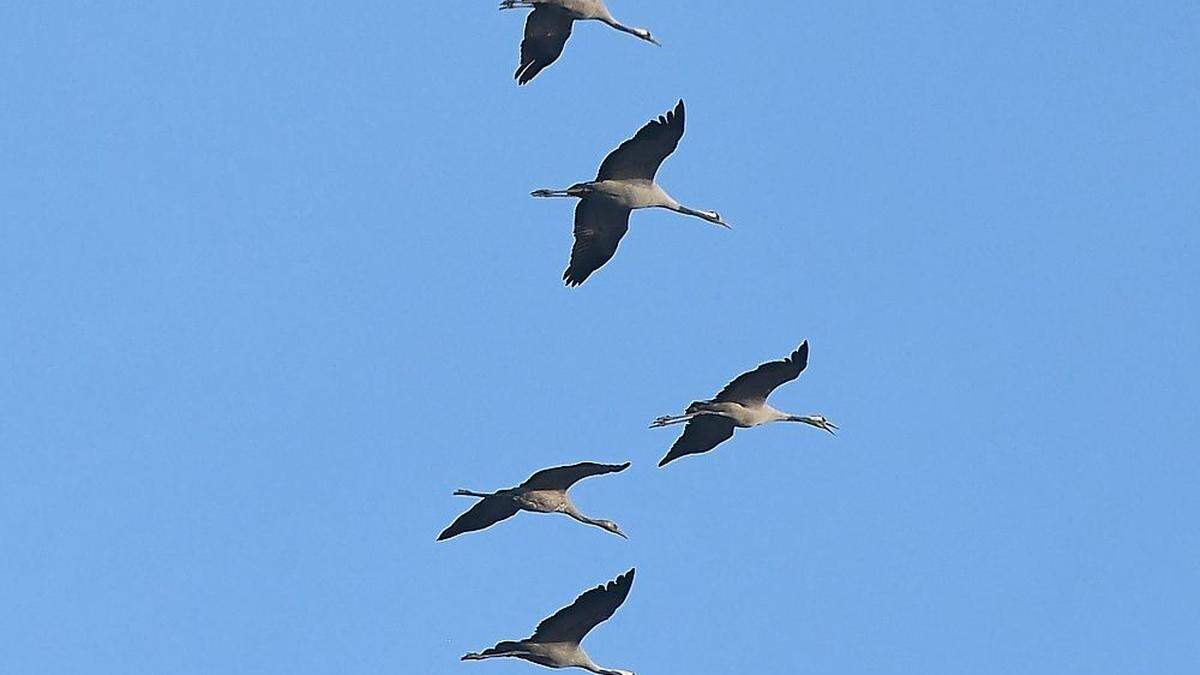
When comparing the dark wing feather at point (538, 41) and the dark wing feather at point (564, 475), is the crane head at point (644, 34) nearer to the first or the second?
the dark wing feather at point (538, 41)

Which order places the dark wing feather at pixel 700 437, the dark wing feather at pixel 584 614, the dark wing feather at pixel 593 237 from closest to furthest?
1. the dark wing feather at pixel 584 614
2. the dark wing feather at pixel 593 237
3. the dark wing feather at pixel 700 437

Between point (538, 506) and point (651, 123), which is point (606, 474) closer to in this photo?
point (538, 506)

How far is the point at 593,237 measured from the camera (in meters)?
40.8

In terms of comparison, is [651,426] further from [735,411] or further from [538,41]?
[538,41]

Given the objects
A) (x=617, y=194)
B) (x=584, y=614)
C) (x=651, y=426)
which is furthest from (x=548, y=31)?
(x=584, y=614)

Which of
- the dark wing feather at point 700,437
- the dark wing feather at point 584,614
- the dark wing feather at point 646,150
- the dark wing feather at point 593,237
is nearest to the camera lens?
the dark wing feather at point 584,614

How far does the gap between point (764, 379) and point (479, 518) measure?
177 inches

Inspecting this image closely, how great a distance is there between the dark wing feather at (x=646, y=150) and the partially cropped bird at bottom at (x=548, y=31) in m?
2.60

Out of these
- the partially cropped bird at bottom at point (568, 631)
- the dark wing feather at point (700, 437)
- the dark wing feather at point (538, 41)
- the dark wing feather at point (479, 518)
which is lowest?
the partially cropped bird at bottom at point (568, 631)

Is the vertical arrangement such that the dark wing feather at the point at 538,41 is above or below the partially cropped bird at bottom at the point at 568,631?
above

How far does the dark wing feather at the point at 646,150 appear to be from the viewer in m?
38.8

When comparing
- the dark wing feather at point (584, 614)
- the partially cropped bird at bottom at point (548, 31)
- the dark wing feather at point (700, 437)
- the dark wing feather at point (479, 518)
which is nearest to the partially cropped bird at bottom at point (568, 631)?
the dark wing feather at point (584, 614)

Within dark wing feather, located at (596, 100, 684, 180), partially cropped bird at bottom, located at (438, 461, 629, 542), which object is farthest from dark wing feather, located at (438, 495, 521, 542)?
dark wing feather, located at (596, 100, 684, 180)

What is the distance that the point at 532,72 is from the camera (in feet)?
137
